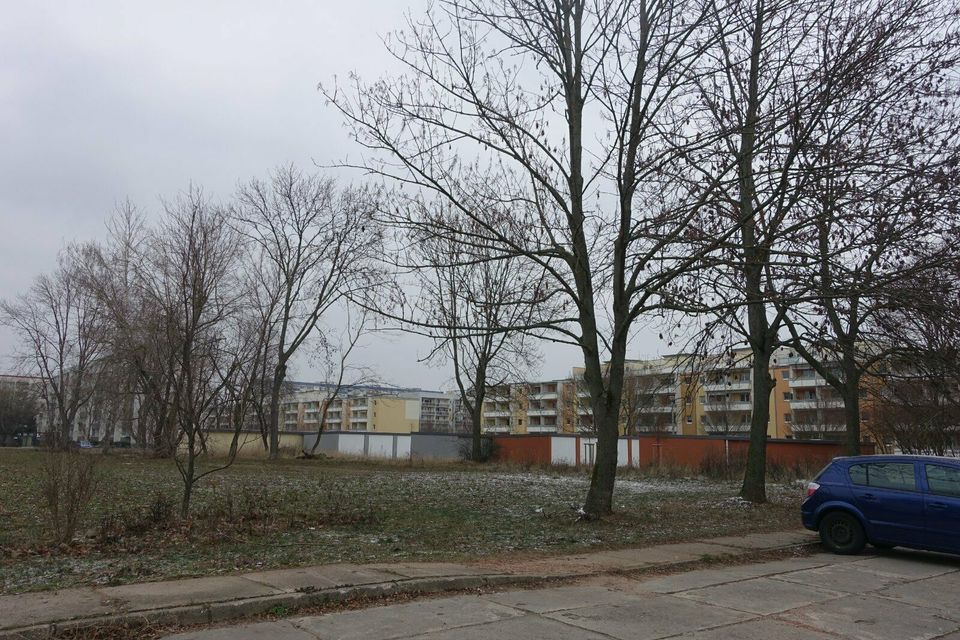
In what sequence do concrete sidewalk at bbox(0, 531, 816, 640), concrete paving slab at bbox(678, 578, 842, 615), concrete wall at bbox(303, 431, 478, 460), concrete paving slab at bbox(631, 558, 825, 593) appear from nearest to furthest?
concrete sidewalk at bbox(0, 531, 816, 640)
concrete paving slab at bbox(678, 578, 842, 615)
concrete paving slab at bbox(631, 558, 825, 593)
concrete wall at bbox(303, 431, 478, 460)

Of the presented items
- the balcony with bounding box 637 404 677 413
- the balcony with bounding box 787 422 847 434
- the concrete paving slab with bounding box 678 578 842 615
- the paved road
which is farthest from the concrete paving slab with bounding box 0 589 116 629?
the balcony with bounding box 787 422 847 434

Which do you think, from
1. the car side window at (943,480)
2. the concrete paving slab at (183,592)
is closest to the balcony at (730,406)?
the car side window at (943,480)

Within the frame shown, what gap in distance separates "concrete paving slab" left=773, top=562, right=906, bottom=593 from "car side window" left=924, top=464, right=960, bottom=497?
1668mm

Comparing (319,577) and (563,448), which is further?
(563,448)

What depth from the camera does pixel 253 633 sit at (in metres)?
6.21

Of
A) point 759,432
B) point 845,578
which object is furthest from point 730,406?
point 845,578

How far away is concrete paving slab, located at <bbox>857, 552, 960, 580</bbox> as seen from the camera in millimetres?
10055

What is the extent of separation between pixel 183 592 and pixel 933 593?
8599 mm

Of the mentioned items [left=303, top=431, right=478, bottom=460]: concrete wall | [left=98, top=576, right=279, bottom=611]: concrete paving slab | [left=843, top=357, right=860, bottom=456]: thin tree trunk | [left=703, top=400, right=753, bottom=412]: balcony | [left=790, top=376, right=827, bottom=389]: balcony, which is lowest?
[left=303, top=431, right=478, bottom=460]: concrete wall

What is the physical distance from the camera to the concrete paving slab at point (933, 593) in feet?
26.3

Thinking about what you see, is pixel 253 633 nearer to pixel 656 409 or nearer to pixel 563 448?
pixel 563 448

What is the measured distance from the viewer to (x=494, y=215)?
1414cm

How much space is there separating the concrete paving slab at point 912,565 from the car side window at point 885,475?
1.10 meters

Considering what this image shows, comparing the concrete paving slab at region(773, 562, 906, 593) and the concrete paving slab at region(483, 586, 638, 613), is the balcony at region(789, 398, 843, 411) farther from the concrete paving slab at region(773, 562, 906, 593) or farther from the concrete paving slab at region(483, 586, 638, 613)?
the concrete paving slab at region(483, 586, 638, 613)
